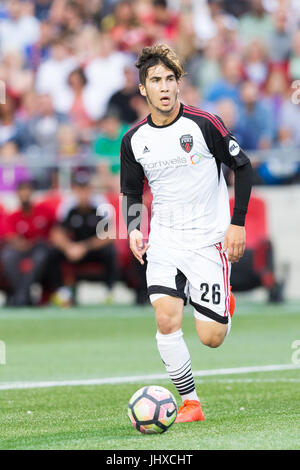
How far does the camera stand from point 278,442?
517cm

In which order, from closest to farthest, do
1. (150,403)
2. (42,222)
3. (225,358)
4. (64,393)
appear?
(150,403), (64,393), (225,358), (42,222)

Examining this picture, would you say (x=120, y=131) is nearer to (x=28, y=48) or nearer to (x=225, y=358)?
(x=28, y=48)

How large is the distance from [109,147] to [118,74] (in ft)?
6.15

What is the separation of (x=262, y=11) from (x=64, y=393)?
39.2 ft

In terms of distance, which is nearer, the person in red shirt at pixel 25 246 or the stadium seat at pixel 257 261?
the stadium seat at pixel 257 261

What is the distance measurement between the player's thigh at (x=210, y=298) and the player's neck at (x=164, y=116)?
875 mm

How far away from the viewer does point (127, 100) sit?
17453 millimetres

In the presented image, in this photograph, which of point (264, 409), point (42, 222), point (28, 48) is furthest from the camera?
point (28, 48)

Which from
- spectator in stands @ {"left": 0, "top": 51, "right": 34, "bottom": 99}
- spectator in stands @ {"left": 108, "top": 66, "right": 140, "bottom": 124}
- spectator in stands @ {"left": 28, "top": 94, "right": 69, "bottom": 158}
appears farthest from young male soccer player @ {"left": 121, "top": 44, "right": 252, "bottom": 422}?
spectator in stands @ {"left": 0, "top": 51, "right": 34, "bottom": 99}

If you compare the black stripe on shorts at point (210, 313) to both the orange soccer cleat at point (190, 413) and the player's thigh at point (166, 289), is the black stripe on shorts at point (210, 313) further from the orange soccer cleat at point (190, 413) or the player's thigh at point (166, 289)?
the orange soccer cleat at point (190, 413)

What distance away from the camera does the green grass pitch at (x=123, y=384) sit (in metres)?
5.52

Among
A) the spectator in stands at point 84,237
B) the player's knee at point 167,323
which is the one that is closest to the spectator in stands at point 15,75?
the spectator in stands at point 84,237

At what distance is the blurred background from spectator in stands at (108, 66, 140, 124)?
0.08 feet

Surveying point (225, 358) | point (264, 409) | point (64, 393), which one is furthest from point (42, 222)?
point (264, 409)
